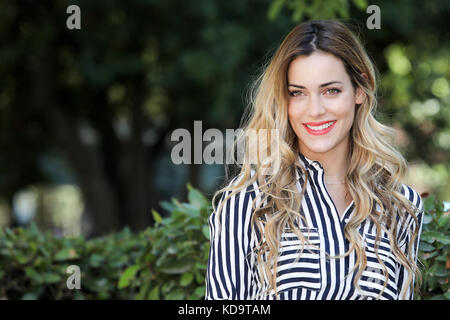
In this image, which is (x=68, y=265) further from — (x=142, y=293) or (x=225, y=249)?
(x=225, y=249)

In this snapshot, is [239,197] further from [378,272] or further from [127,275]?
[127,275]

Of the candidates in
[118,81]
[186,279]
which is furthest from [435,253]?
[118,81]

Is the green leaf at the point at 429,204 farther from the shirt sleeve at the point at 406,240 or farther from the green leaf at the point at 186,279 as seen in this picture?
the green leaf at the point at 186,279

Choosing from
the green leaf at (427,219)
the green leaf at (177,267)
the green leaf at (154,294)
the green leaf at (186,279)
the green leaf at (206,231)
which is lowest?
the green leaf at (154,294)

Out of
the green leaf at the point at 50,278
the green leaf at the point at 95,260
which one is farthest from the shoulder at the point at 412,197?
the green leaf at the point at 50,278

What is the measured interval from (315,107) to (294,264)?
0.57 m

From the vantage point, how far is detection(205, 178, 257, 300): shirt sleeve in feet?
7.21

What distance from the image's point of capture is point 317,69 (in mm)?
2330

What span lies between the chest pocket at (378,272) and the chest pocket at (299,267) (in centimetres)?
17

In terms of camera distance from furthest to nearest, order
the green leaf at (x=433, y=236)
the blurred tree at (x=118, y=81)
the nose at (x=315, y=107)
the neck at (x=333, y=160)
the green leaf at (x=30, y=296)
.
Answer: the blurred tree at (x=118, y=81), the green leaf at (x=30, y=296), the green leaf at (x=433, y=236), the neck at (x=333, y=160), the nose at (x=315, y=107)

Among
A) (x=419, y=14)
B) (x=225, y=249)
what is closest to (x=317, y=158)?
(x=225, y=249)

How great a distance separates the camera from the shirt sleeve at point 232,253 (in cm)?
220

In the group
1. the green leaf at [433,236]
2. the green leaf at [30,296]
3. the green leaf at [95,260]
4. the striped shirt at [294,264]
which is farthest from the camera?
the green leaf at [95,260]

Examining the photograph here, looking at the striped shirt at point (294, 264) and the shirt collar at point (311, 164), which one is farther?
the shirt collar at point (311, 164)
